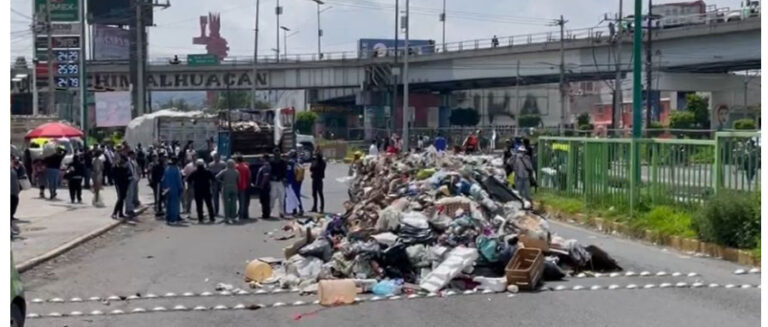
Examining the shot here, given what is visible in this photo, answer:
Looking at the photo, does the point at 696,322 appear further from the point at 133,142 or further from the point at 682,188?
the point at 133,142

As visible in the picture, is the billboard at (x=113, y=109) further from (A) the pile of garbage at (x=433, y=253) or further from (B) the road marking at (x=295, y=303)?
(B) the road marking at (x=295, y=303)

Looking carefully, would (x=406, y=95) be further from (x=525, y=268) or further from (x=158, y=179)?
(x=525, y=268)

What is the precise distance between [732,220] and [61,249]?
11.2 metres

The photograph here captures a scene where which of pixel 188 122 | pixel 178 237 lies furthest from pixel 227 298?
pixel 188 122

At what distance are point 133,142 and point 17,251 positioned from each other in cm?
3197

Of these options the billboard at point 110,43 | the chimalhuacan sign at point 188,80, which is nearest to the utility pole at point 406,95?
the chimalhuacan sign at point 188,80

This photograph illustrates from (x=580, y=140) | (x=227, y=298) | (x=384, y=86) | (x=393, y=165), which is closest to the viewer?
(x=227, y=298)

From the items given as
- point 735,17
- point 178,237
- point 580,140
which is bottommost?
point 178,237

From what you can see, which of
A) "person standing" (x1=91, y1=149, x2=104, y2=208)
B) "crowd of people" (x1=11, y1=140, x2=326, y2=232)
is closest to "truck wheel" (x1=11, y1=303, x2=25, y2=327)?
"crowd of people" (x1=11, y1=140, x2=326, y2=232)

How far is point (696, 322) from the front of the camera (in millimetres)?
12039

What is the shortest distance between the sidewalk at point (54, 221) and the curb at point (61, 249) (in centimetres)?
9

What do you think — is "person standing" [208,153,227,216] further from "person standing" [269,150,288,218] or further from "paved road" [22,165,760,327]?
"paved road" [22,165,760,327]

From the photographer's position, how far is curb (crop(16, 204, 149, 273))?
738 inches

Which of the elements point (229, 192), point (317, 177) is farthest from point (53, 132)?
point (229, 192)
